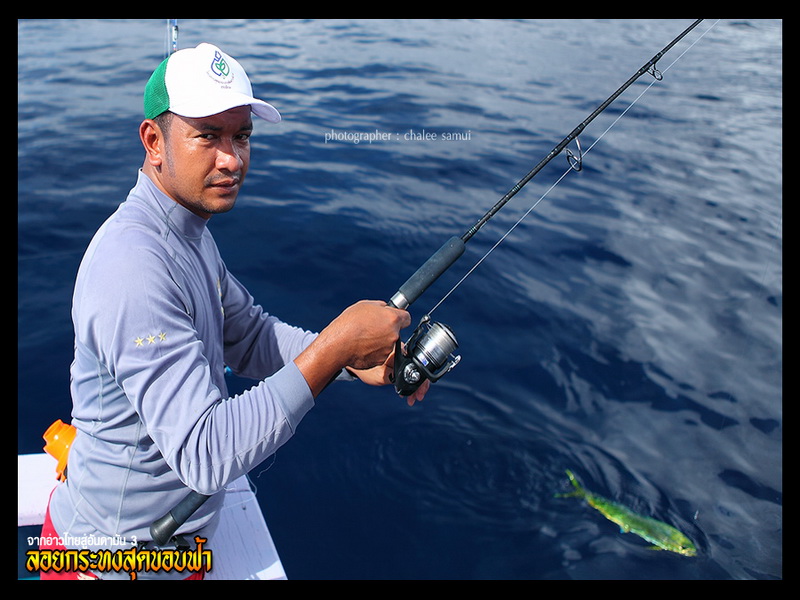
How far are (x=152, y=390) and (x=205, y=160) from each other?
798 millimetres

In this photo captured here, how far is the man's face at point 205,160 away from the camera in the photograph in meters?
2.17

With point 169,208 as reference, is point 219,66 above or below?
above

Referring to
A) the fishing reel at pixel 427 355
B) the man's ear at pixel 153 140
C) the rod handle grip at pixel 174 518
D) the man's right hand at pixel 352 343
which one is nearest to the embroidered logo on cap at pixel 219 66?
the man's ear at pixel 153 140

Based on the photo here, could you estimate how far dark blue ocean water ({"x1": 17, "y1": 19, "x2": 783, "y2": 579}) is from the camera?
393cm

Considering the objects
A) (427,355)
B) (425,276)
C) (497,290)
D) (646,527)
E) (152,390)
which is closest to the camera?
(152,390)

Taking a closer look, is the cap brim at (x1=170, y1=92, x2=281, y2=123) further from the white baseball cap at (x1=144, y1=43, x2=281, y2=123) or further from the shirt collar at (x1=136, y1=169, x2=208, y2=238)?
the shirt collar at (x1=136, y1=169, x2=208, y2=238)

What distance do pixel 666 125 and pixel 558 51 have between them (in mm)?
5148

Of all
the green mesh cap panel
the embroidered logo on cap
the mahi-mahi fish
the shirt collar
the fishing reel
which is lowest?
the mahi-mahi fish

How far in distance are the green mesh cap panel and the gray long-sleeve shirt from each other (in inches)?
9.2

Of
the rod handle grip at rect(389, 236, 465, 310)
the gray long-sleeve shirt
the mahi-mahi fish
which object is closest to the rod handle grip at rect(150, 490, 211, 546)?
the gray long-sleeve shirt

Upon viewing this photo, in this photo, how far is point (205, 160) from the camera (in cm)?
219

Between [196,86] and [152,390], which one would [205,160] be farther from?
[152,390]

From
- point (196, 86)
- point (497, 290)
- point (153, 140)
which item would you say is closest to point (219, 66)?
point (196, 86)

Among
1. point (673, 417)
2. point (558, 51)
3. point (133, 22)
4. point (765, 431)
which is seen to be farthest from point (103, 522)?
point (133, 22)
